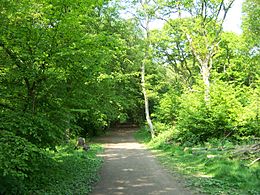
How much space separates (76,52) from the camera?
28.8ft

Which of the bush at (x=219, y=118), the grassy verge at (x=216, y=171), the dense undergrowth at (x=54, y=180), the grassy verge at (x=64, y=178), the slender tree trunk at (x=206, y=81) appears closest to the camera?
the dense undergrowth at (x=54, y=180)

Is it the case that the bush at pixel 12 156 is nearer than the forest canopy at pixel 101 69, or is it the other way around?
the bush at pixel 12 156

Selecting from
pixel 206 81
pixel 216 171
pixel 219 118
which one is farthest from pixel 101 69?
pixel 206 81

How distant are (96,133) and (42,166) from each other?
2104 cm

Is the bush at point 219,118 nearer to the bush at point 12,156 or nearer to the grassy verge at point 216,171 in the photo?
the grassy verge at point 216,171

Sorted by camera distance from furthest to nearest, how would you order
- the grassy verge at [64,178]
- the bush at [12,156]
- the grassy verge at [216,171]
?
the grassy verge at [216,171], the grassy verge at [64,178], the bush at [12,156]

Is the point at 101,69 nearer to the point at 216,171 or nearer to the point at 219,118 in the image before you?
the point at 216,171

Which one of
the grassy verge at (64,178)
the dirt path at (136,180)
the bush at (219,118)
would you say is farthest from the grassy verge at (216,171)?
the grassy verge at (64,178)

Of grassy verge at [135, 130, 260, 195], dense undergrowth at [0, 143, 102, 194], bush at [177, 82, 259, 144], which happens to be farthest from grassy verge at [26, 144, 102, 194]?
bush at [177, 82, 259, 144]

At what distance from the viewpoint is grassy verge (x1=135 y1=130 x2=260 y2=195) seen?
8.88m

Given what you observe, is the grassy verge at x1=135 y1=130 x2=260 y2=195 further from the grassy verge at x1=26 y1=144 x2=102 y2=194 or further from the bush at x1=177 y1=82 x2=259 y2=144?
the grassy verge at x1=26 y1=144 x2=102 y2=194

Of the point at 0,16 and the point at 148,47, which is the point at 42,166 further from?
the point at 148,47

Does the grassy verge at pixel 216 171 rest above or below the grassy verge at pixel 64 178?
below

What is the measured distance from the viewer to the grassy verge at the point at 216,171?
8883 mm
